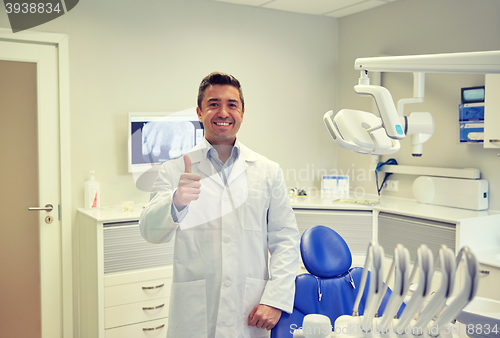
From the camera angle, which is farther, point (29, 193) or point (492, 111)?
point (29, 193)

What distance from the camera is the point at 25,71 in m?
2.66

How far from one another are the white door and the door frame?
3 cm

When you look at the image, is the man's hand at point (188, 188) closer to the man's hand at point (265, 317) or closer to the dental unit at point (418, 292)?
the man's hand at point (265, 317)

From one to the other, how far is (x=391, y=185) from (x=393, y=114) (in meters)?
2.69

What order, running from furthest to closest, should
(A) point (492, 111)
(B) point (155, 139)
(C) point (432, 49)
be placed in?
1. (C) point (432, 49)
2. (B) point (155, 139)
3. (A) point (492, 111)

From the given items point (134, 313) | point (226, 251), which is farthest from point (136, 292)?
point (226, 251)

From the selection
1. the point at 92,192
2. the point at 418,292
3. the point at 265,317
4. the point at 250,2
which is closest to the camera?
the point at 418,292

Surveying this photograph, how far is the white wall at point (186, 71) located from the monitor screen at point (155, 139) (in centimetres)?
9

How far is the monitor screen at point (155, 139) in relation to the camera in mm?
2918

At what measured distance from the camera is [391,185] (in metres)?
3.44

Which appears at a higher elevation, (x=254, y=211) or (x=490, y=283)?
(x=254, y=211)

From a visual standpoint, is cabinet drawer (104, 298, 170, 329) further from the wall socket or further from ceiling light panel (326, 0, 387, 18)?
ceiling light panel (326, 0, 387, 18)

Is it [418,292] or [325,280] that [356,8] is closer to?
[325,280]

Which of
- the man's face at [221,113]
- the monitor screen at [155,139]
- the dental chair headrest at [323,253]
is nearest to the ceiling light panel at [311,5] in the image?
the monitor screen at [155,139]
